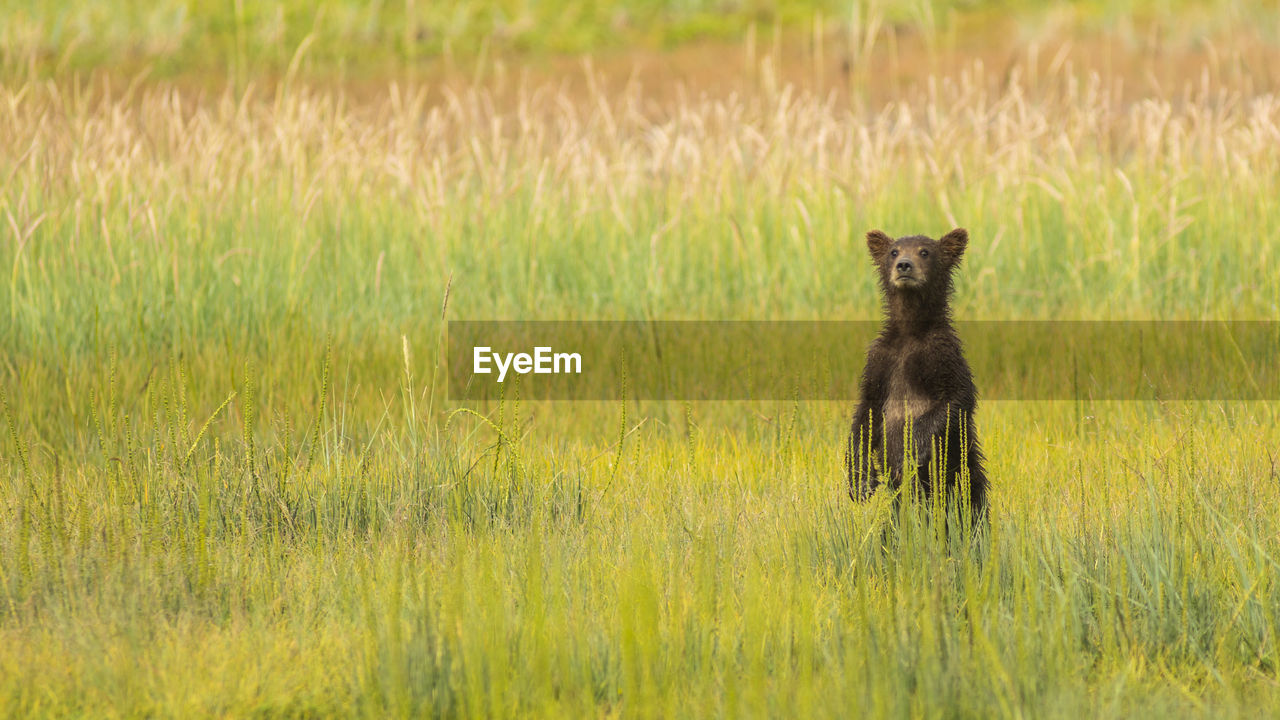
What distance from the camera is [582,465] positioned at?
4.29 meters

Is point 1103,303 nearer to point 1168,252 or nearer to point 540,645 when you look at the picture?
point 1168,252

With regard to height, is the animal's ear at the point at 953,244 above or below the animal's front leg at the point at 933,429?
above

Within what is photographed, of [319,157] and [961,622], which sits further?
[319,157]

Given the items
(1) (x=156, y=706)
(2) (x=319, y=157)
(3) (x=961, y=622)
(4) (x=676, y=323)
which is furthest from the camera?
(2) (x=319, y=157)

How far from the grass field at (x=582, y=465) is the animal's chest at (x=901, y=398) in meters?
0.29

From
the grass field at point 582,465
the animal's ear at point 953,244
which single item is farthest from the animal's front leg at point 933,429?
the animal's ear at point 953,244

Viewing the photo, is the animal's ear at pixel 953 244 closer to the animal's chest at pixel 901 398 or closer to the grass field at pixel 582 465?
the animal's chest at pixel 901 398

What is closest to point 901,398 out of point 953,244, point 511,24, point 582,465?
point 953,244

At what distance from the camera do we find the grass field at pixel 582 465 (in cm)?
271

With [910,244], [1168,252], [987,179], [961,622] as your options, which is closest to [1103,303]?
[1168,252]

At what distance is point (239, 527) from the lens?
365 centimetres

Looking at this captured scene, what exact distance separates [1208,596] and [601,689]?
4.86 ft

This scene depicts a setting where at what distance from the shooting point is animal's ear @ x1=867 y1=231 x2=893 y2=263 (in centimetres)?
396

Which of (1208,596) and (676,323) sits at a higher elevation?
(676,323)
